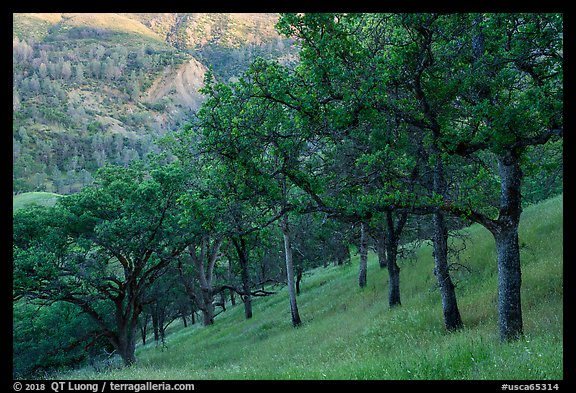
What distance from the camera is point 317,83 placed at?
937 cm

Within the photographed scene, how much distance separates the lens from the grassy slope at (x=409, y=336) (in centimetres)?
770

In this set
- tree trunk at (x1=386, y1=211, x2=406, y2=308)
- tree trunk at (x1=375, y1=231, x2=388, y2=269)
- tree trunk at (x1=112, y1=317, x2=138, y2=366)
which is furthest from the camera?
tree trunk at (x1=375, y1=231, x2=388, y2=269)

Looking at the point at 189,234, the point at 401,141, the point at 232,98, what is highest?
the point at 232,98

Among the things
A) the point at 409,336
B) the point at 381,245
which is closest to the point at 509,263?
the point at 409,336

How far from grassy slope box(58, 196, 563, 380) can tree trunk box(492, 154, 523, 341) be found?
1.47 ft

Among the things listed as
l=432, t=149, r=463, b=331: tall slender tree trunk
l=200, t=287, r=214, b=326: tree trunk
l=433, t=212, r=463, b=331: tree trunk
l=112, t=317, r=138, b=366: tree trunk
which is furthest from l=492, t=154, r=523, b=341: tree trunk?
l=200, t=287, r=214, b=326: tree trunk

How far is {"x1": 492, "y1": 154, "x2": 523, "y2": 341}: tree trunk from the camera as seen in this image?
354 inches

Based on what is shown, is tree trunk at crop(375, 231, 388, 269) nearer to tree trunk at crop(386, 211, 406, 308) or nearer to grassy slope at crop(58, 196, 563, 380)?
grassy slope at crop(58, 196, 563, 380)

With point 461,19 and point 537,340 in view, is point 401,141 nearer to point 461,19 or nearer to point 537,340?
point 461,19

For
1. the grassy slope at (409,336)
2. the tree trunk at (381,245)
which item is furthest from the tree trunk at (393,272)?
the tree trunk at (381,245)

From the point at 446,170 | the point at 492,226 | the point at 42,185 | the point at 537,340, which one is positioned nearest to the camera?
the point at 537,340

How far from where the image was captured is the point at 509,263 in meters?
9.12

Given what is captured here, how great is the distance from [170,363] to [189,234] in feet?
22.7
